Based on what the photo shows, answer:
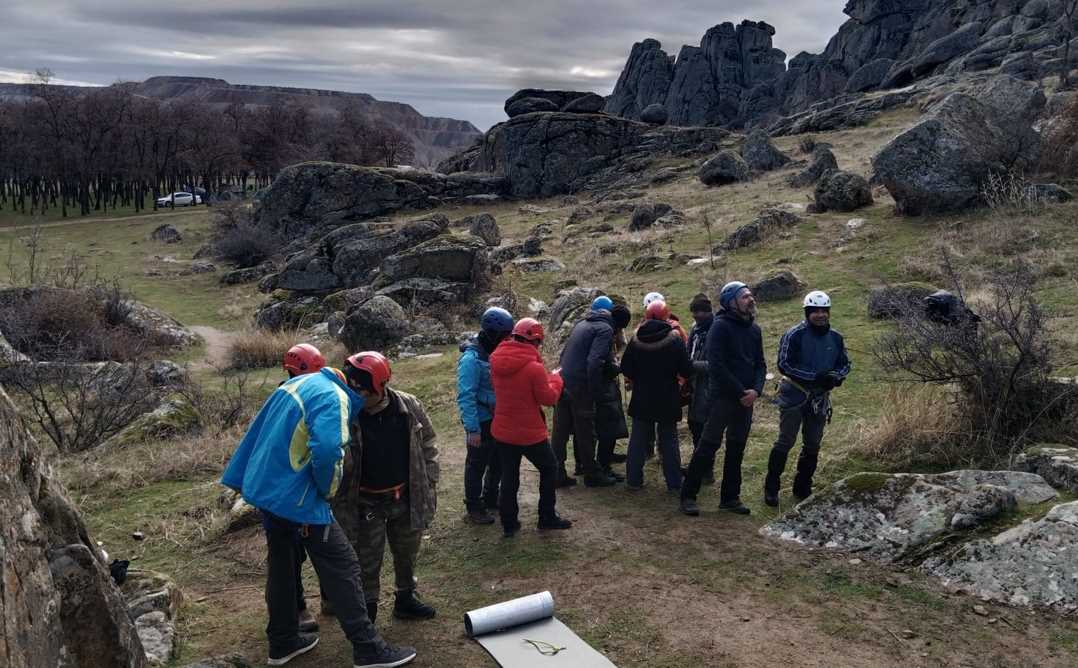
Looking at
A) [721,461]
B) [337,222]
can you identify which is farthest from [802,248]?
[337,222]

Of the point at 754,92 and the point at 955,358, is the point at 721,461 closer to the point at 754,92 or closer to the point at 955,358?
the point at 955,358

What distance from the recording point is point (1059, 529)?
17.6 feet

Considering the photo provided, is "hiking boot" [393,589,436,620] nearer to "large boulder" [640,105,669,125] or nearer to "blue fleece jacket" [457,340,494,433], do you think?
"blue fleece jacket" [457,340,494,433]

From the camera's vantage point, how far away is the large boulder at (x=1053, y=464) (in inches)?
241

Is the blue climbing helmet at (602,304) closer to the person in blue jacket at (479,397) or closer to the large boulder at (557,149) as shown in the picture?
the person in blue jacket at (479,397)

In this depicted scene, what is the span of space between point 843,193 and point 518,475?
17673mm

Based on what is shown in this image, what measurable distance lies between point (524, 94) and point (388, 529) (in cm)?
5448

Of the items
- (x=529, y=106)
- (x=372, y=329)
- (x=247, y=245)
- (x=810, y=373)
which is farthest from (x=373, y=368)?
(x=529, y=106)

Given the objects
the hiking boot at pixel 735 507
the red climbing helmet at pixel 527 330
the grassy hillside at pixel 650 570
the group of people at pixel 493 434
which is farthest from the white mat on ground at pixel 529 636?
the hiking boot at pixel 735 507

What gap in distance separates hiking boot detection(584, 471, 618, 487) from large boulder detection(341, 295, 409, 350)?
1006cm

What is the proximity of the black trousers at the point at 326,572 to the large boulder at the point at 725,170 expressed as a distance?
32.6m

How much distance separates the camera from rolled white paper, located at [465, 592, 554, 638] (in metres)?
5.35

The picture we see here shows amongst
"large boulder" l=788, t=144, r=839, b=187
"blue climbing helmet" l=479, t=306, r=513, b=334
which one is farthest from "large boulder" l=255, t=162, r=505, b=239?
"blue climbing helmet" l=479, t=306, r=513, b=334

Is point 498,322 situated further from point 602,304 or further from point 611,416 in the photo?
point 611,416
